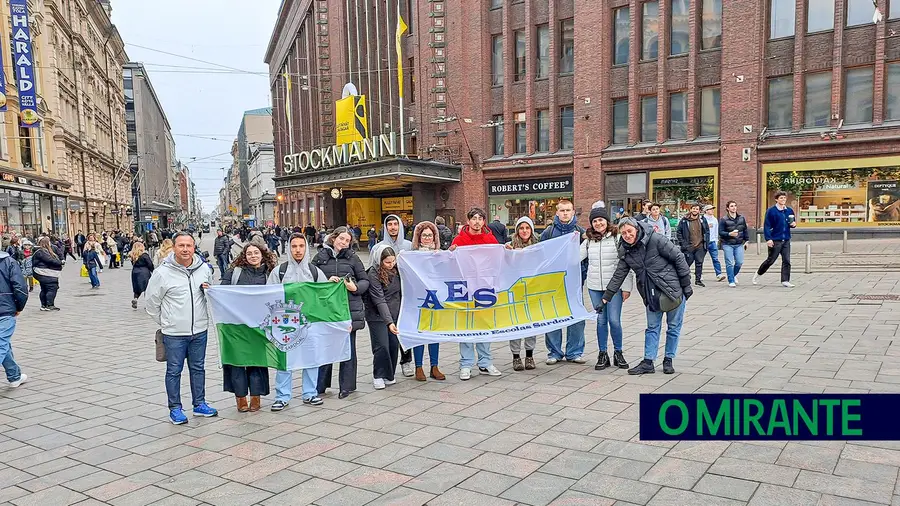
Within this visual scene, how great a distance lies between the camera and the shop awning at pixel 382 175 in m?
30.6

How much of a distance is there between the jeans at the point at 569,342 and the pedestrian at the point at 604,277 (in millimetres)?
355

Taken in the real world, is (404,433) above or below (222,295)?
below

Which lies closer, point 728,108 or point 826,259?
point 826,259

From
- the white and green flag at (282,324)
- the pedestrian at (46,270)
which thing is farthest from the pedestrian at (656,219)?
the pedestrian at (46,270)

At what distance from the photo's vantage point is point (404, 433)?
17.6ft

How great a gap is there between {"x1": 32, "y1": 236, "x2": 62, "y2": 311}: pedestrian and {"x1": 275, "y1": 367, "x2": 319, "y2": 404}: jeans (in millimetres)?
10537

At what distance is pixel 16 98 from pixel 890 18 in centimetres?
4022

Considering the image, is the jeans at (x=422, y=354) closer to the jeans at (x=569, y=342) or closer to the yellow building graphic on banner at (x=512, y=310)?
the yellow building graphic on banner at (x=512, y=310)

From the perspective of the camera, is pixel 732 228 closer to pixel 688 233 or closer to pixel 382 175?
pixel 688 233

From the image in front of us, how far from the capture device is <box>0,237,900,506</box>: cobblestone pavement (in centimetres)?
414

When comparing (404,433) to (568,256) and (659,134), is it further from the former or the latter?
(659,134)

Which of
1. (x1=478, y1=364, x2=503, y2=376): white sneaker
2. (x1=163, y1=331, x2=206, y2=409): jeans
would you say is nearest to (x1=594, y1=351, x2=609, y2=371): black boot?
(x1=478, y1=364, x2=503, y2=376): white sneaker

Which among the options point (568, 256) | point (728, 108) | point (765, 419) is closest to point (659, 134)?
point (728, 108)

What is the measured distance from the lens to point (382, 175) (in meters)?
30.8
